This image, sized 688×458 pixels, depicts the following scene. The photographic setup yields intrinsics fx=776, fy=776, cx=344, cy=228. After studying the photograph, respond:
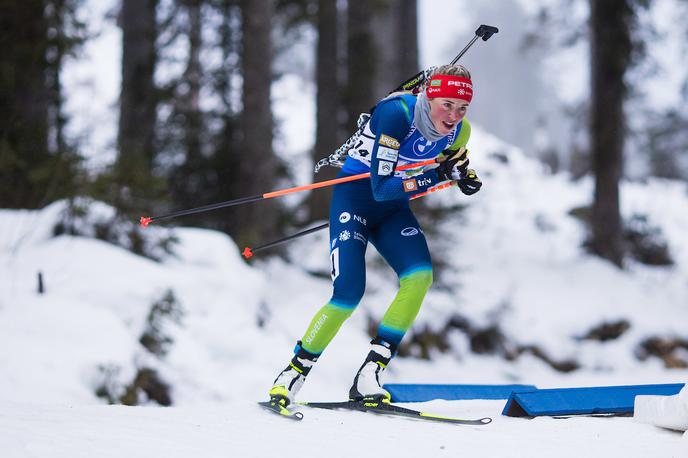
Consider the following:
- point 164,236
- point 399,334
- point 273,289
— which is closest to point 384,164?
point 399,334

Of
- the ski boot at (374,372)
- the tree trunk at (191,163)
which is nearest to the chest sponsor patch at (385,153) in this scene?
the ski boot at (374,372)

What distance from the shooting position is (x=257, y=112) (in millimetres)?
10594

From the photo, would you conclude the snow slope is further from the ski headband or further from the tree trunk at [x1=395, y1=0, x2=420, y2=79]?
the tree trunk at [x1=395, y1=0, x2=420, y2=79]

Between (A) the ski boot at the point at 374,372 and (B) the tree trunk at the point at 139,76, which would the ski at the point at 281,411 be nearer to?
(A) the ski boot at the point at 374,372

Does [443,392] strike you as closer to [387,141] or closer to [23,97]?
[387,141]

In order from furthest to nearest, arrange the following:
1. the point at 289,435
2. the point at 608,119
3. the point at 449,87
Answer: the point at 608,119 < the point at 449,87 < the point at 289,435

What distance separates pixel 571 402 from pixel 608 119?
939 centimetres

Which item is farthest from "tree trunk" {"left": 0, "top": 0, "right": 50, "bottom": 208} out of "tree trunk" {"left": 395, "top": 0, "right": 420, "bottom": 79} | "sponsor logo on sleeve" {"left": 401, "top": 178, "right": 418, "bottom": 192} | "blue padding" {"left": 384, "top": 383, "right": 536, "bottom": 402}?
"tree trunk" {"left": 395, "top": 0, "right": 420, "bottom": 79}

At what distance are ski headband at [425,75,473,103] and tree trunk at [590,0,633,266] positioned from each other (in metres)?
9.64

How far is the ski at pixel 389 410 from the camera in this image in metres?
4.30

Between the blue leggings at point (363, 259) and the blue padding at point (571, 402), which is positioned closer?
the blue leggings at point (363, 259)

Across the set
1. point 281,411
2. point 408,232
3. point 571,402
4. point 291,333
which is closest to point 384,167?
point 408,232

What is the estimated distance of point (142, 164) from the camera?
853 cm

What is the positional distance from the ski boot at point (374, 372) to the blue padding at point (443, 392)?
0.77 m
